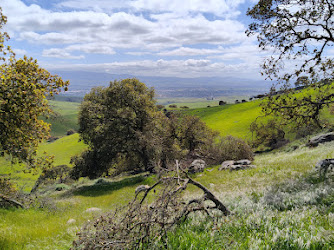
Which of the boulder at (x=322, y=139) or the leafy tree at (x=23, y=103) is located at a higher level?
the leafy tree at (x=23, y=103)

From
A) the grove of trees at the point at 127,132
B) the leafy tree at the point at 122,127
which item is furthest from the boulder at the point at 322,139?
the leafy tree at the point at 122,127

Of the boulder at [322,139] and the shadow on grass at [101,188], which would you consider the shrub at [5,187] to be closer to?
the shadow on grass at [101,188]

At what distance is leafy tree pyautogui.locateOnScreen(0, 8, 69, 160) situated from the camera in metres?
9.45

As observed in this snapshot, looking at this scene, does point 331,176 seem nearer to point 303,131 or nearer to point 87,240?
point 87,240

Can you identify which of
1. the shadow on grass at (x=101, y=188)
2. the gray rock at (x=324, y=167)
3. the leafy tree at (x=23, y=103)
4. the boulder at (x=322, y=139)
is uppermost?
the leafy tree at (x=23, y=103)

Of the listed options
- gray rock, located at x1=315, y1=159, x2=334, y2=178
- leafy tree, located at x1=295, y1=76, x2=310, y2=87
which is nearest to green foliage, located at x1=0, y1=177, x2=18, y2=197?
gray rock, located at x1=315, y1=159, x2=334, y2=178

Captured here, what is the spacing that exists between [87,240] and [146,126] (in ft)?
86.4

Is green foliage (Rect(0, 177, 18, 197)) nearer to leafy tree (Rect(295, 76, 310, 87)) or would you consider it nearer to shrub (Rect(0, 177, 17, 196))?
shrub (Rect(0, 177, 17, 196))

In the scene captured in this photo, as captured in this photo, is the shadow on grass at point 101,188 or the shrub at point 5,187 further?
the shadow on grass at point 101,188

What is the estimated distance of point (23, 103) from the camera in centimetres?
979

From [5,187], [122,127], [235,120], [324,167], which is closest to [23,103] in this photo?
[5,187]

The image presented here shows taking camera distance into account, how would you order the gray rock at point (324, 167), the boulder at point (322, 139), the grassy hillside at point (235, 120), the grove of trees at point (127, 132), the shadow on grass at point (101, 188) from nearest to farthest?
the gray rock at point (324, 167)
the shadow on grass at point (101, 188)
the grove of trees at point (127, 132)
the boulder at point (322, 139)
the grassy hillside at point (235, 120)

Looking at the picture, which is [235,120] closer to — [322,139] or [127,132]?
[322,139]

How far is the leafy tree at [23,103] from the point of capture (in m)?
9.45
